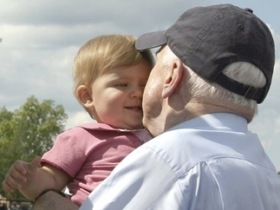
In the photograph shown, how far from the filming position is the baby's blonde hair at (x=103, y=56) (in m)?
4.52

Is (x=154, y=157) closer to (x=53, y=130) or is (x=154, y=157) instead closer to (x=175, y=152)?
(x=175, y=152)

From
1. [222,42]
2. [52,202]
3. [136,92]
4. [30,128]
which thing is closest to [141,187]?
[222,42]

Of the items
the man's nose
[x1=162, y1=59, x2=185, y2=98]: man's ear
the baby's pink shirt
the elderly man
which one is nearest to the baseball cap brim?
the elderly man

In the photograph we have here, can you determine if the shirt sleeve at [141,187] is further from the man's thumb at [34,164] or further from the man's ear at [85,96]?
the man's ear at [85,96]

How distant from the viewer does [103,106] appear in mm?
4547

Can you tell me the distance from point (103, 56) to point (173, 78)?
1.01 metres

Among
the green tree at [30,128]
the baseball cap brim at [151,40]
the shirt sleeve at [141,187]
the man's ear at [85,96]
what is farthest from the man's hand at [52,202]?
the green tree at [30,128]

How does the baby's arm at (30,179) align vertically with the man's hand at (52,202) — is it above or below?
above

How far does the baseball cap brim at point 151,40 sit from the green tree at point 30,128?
63.9m

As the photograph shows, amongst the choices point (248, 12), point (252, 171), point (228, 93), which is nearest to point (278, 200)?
point (252, 171)

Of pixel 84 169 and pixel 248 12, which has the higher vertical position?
pixel 248 12

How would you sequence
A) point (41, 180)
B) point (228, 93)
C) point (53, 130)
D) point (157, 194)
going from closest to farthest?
point (157, 194) < point (228, 93) < point (41, 180) < point (53, 130)

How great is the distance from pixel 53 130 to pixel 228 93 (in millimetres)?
64668

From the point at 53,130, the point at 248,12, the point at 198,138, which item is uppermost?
the point at 248,12
